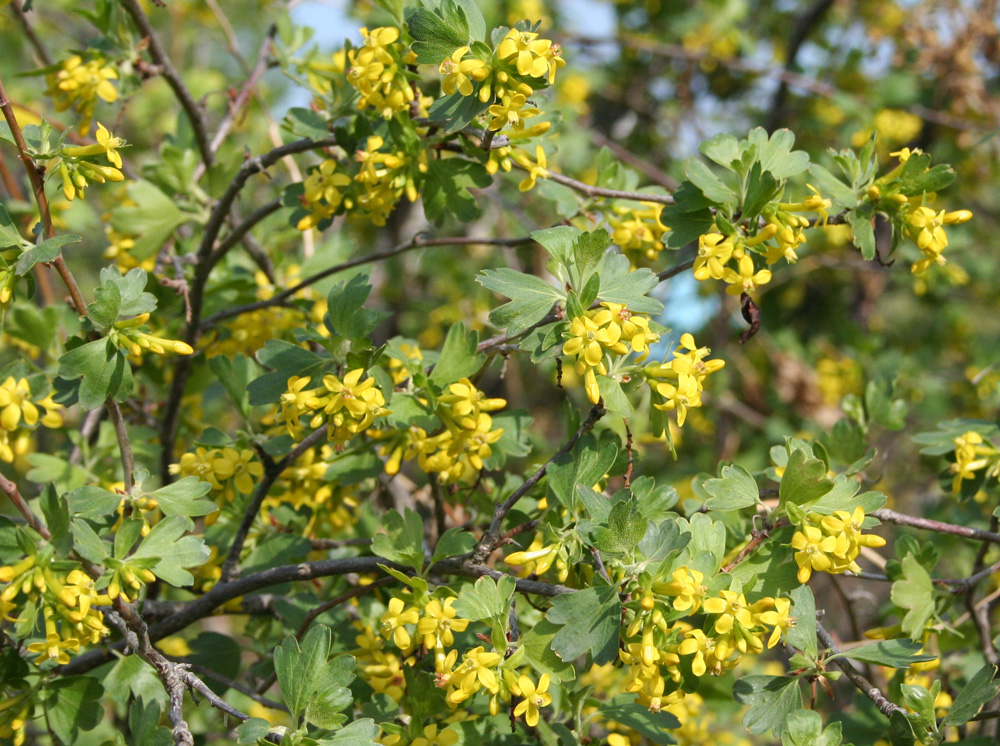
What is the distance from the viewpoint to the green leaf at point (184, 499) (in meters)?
1.46

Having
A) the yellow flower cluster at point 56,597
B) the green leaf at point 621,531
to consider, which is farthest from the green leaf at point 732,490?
the yellow flower cluster at point 56,597

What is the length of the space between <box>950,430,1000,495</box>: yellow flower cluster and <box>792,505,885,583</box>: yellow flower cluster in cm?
65

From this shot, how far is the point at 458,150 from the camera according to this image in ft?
5.39

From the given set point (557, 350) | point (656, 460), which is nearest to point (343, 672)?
Answer: point (557, 350)

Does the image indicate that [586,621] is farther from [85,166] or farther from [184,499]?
[85,166]

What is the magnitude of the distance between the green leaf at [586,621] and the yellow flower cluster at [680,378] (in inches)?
11.7

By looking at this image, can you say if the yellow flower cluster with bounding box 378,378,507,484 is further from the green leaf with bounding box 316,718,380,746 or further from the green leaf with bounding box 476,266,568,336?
the green leaf with bounding box 316,718,380,746

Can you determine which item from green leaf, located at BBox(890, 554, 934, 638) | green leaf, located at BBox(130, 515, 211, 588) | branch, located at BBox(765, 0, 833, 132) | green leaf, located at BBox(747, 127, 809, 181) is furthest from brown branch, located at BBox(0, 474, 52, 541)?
branch, located at BBox(765, 0, 833, 132)

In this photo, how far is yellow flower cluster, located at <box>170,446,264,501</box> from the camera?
5.31 feet

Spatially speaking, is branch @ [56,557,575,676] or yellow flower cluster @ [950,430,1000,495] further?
yellow flower cluster @ [950,430,1000,495]

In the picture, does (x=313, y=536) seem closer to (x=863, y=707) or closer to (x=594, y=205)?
(x=594, y=205)

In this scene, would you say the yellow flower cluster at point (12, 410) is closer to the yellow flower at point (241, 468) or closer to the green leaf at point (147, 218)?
the yellow flower at point (241, 468)

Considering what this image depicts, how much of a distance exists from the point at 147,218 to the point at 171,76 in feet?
1.19

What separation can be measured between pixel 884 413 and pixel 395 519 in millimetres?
1295
